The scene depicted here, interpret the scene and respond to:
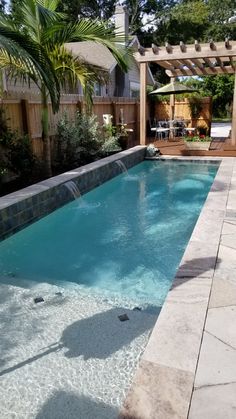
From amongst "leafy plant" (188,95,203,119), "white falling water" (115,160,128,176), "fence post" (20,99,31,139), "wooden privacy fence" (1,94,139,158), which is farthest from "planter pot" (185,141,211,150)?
"fence post" (20,99,31,139)

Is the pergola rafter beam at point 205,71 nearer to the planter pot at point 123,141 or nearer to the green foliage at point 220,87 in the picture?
the planter pot at point 123,141

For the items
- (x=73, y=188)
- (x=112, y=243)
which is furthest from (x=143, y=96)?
(x=112, y=243)

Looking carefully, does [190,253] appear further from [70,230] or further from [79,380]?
[70,230]

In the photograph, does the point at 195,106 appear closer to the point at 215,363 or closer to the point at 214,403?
the point at 215,363

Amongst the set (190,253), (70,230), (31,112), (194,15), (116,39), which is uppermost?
(194,15)

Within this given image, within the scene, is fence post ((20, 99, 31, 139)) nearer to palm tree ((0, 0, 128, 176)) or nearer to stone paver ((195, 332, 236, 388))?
palm tree ((0, 0, 128, 176))

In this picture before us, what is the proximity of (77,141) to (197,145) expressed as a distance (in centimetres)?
427

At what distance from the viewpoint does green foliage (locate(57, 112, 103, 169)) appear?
29.1 ft

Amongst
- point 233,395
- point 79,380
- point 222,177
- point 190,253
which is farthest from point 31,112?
point 233,395

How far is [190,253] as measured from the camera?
12.3 feet

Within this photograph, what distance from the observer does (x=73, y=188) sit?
7012mm

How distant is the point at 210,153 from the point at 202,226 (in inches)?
277

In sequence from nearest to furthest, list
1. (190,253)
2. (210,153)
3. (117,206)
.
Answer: (190,253) → (117,206) → (210,153)

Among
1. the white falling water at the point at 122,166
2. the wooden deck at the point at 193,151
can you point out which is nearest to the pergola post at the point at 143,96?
the wooden deck at the point at 193,151
